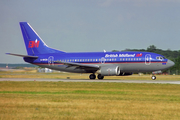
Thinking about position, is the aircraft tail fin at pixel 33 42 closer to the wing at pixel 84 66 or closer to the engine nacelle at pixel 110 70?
the wing at pixel 84 66

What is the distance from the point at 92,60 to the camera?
47562 mm

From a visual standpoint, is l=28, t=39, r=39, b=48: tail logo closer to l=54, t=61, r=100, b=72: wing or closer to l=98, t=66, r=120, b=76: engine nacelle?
l=54, t=61, r=100, b=72: wing

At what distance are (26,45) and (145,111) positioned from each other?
41927 millimetres

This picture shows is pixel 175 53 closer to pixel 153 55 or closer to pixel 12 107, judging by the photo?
pixel 153 55

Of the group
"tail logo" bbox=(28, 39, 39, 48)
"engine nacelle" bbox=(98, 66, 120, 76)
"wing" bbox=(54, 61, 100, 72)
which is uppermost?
"tail logo" bbox=(28, 39, 39, 48)

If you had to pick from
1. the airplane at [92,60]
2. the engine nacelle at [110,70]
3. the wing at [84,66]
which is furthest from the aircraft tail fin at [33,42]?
the engine nacelle at [110,70]

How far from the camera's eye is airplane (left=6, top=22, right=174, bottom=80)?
4428cm

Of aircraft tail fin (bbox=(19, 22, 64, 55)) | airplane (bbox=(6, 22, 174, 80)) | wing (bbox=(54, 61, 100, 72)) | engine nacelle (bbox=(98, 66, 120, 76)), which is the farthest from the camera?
aircraft tail fin (bbox=(19, 22, 64, 55))

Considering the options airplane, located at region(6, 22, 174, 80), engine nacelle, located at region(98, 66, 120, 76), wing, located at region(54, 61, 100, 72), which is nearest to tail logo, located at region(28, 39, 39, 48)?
airplane, located at region(6, 22, 174, 80)

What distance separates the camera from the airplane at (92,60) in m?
44.3

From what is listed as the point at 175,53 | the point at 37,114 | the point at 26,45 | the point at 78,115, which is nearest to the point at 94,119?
the point at 78,115

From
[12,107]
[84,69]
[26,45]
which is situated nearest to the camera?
[12,107]

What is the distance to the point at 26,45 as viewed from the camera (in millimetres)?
53875

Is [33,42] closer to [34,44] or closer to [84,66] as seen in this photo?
[34,44]
